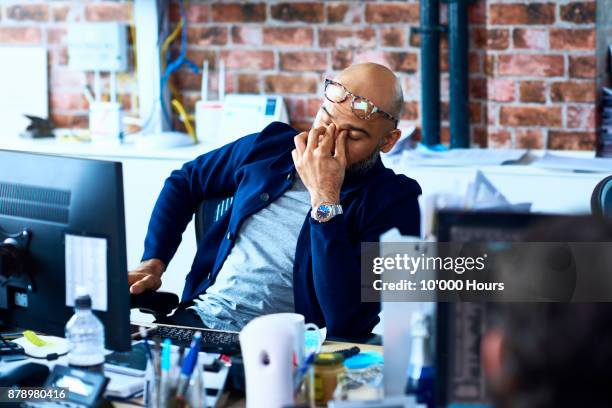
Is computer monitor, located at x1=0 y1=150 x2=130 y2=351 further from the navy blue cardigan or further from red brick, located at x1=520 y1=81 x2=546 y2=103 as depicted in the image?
red brick, located at x1=520 y1=81 x2=546 y2=103

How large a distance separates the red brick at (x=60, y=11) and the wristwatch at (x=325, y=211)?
2.15 meters

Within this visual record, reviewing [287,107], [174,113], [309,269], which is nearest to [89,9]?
[174,113]

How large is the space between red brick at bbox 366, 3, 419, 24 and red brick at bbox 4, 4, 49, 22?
1417mm

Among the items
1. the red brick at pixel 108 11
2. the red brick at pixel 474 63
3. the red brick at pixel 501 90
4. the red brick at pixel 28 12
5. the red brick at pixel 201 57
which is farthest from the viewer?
the red brick at pixel 28 12

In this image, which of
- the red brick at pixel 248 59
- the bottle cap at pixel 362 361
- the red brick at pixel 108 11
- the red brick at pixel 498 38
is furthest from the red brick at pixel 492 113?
the bottle cap at pixel 362 361

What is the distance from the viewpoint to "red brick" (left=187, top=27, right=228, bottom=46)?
3566mm

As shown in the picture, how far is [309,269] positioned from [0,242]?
750 millimetres

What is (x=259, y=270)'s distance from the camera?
2234 mm

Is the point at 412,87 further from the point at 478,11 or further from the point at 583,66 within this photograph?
the point at 583,66

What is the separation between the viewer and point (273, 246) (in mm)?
2254

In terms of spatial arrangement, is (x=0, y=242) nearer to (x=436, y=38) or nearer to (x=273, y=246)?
(x=273, y=246)

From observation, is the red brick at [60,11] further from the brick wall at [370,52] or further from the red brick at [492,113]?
the red brick at [492,113]

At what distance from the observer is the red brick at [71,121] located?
3834mm

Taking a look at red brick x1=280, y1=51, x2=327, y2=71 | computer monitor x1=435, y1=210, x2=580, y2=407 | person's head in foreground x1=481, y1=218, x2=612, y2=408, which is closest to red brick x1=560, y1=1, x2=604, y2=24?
red brick x1=280, y1=51, x2=327, y2=71
